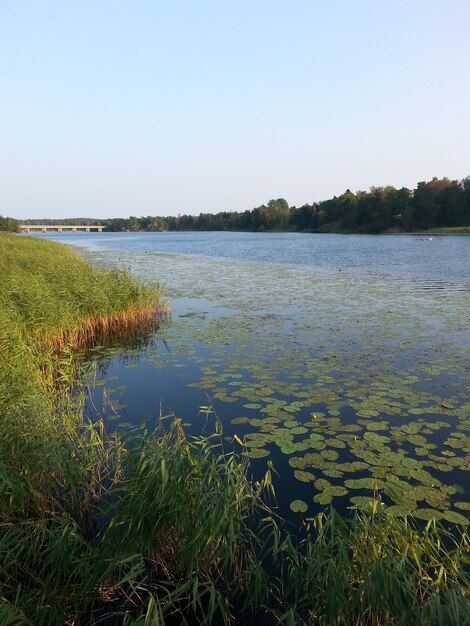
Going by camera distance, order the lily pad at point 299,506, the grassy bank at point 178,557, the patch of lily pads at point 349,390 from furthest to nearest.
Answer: the patch of lily pads at point 349,390 → the lily pad at point 299,506 → the grassy bank at point 178,557

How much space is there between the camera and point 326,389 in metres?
7.94

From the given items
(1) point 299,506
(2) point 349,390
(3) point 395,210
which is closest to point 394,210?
(3) point 395,210

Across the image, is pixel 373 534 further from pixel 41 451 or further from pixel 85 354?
pixel 85 354

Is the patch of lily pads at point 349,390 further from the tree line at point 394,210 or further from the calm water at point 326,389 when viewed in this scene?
the tree line at point 394,210

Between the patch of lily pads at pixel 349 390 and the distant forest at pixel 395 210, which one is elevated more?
the distant forest at pixel 395 210

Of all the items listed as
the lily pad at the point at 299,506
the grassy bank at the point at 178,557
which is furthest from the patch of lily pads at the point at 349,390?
the grassy bank at the point at 178,557

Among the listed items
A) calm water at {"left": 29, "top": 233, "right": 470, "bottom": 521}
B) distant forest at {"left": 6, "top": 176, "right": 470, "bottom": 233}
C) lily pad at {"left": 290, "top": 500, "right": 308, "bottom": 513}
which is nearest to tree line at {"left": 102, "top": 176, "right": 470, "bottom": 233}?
distant forest at {"left": 6, "top": 176, "right": 470, "bottom": 233}

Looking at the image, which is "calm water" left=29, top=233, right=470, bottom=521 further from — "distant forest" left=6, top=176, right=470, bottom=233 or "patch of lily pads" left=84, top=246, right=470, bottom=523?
"distant forest" left=6, top=176, right=470, bottom=233

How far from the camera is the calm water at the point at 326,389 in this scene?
16.8 ft

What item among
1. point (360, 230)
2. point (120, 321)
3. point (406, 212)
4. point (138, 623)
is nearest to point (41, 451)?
point (138, 623)

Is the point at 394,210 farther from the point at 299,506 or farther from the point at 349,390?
the point at 299,506

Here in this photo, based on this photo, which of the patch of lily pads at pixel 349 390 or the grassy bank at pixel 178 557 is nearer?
the grassy bank at pixel 178 557

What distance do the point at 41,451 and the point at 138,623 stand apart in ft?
7.65

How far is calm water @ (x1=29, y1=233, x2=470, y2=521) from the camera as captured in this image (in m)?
5.11
